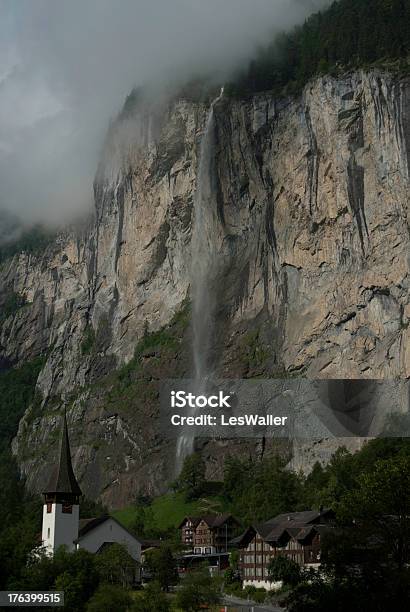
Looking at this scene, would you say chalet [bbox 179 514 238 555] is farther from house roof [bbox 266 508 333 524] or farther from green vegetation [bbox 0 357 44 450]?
green vegetation [bbox 0 357 44 450]

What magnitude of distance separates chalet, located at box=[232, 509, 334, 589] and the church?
8.16 metres

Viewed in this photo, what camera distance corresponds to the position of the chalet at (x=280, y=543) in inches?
2847

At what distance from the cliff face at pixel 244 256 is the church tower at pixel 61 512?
37.3m

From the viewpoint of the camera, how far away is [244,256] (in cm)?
12681

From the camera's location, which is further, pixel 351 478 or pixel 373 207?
pixel 373 207

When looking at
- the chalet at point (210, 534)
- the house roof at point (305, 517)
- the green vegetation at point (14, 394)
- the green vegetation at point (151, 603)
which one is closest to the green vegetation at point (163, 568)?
the house roof at point (305, 517)

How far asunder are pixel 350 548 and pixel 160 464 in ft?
262

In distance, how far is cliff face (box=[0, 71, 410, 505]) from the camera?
10562 centimetres

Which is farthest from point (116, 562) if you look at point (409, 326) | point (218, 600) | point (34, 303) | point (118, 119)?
point (34, 303)

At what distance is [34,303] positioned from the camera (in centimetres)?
18888

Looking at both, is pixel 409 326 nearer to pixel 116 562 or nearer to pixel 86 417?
pixel 116 562

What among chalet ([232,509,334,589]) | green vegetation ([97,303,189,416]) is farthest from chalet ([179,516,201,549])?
green vegetation ([97,303,189,416])

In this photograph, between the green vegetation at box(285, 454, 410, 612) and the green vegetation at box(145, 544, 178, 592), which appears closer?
the green vegetation at box(285, 454, 410, 612)

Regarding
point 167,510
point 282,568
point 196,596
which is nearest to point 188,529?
point 167,510
